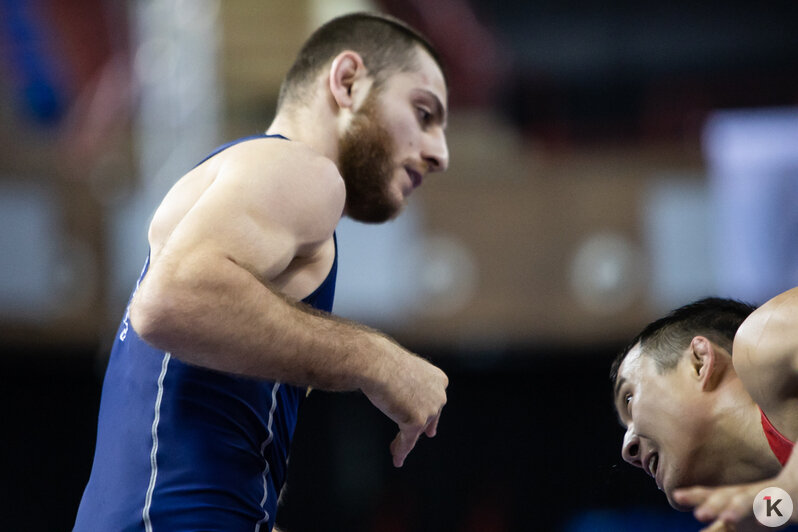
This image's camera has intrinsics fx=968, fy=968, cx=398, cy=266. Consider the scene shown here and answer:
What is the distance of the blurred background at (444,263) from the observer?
18.0 ft

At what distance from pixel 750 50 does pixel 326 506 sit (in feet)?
15.9

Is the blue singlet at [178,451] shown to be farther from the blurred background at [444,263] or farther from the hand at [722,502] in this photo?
the blurred background at [444,263]

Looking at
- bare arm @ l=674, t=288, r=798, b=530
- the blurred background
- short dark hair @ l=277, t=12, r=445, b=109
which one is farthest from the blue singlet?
the blurred background

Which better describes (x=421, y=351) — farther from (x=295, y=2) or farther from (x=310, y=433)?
(x=295, y=2)

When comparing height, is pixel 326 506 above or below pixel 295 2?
below

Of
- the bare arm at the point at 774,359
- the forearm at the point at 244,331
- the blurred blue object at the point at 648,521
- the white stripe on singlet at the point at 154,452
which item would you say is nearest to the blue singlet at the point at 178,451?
the white stripe on singlet at the point at 154,452

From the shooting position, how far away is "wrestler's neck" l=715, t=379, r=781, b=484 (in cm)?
179

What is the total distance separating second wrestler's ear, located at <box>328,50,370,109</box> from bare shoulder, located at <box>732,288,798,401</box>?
916 mm

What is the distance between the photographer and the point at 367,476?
19.1 ft

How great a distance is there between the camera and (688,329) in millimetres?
1915

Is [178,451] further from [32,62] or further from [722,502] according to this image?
[32,62]

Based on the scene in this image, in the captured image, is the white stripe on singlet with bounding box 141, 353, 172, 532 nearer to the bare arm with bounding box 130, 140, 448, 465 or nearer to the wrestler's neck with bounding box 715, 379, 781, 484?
the bare arm with bounding box 130, 140, 448, 465

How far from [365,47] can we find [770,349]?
1.08 m

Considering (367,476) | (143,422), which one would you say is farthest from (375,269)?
(143,422)
